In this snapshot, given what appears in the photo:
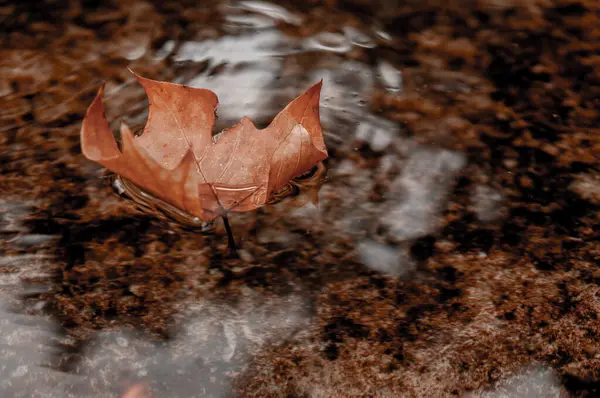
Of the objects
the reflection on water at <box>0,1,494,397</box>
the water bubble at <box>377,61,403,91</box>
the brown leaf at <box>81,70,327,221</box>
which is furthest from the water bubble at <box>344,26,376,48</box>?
the brown leaf at <box>81,70,327,221</box>

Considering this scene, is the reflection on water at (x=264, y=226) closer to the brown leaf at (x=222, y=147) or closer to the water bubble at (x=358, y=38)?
the water bubble at (x=358, y=38)

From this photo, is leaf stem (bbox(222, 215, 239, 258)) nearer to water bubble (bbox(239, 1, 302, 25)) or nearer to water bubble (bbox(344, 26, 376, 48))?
water bubble (bbox(344, 26, 376, 48))

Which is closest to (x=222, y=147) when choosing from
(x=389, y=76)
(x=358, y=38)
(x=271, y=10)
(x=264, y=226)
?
(x=264, y=226)

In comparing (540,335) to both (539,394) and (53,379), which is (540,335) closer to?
(539,394)

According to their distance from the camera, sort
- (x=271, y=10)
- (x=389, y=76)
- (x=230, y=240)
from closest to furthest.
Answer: (x=230, y=240) < (x=389, y=76) < (x=271, y=10)

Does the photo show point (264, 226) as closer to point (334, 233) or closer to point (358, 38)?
point (334, 233)
